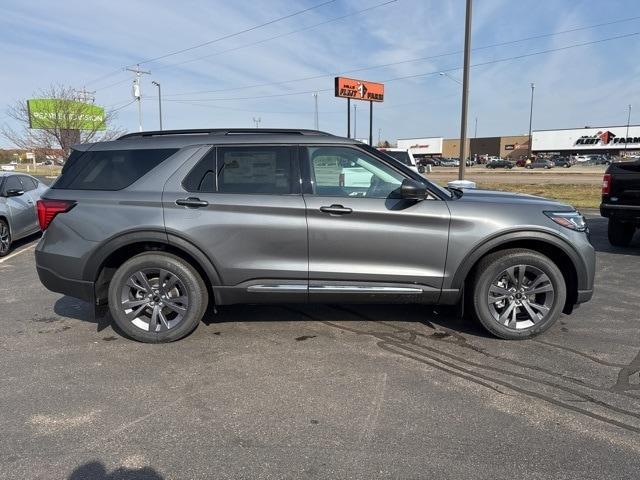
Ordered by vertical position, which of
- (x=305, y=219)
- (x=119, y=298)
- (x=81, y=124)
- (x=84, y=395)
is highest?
(x=81, y=124)

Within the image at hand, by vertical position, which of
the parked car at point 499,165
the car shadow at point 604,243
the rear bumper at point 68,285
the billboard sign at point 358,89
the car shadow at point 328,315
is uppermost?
the billboard sign at point 358,89

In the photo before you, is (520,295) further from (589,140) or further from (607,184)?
(589,140)

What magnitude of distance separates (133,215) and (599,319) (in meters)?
4.68

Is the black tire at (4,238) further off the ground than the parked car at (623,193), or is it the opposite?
the parked car at (623,193)

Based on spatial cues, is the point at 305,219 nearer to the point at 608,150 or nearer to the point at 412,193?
the point at 412,193

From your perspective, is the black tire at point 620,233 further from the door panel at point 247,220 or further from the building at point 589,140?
the building at point 589,140

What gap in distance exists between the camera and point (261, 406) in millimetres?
3174

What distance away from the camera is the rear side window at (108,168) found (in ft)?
13.7

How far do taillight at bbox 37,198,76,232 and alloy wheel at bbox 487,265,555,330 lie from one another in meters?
3.84

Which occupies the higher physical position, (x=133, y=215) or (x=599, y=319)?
(x=133, y=215)

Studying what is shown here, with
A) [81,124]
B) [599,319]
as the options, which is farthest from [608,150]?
[599,319]

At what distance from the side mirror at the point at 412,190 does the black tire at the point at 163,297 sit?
1.96 m

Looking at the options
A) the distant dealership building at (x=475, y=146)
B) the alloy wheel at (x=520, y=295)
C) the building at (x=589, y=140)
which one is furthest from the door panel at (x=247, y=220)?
the distant dealership building at (x=475, y=146)

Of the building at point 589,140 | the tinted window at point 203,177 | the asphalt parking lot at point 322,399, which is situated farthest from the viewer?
the building at point 589,140
